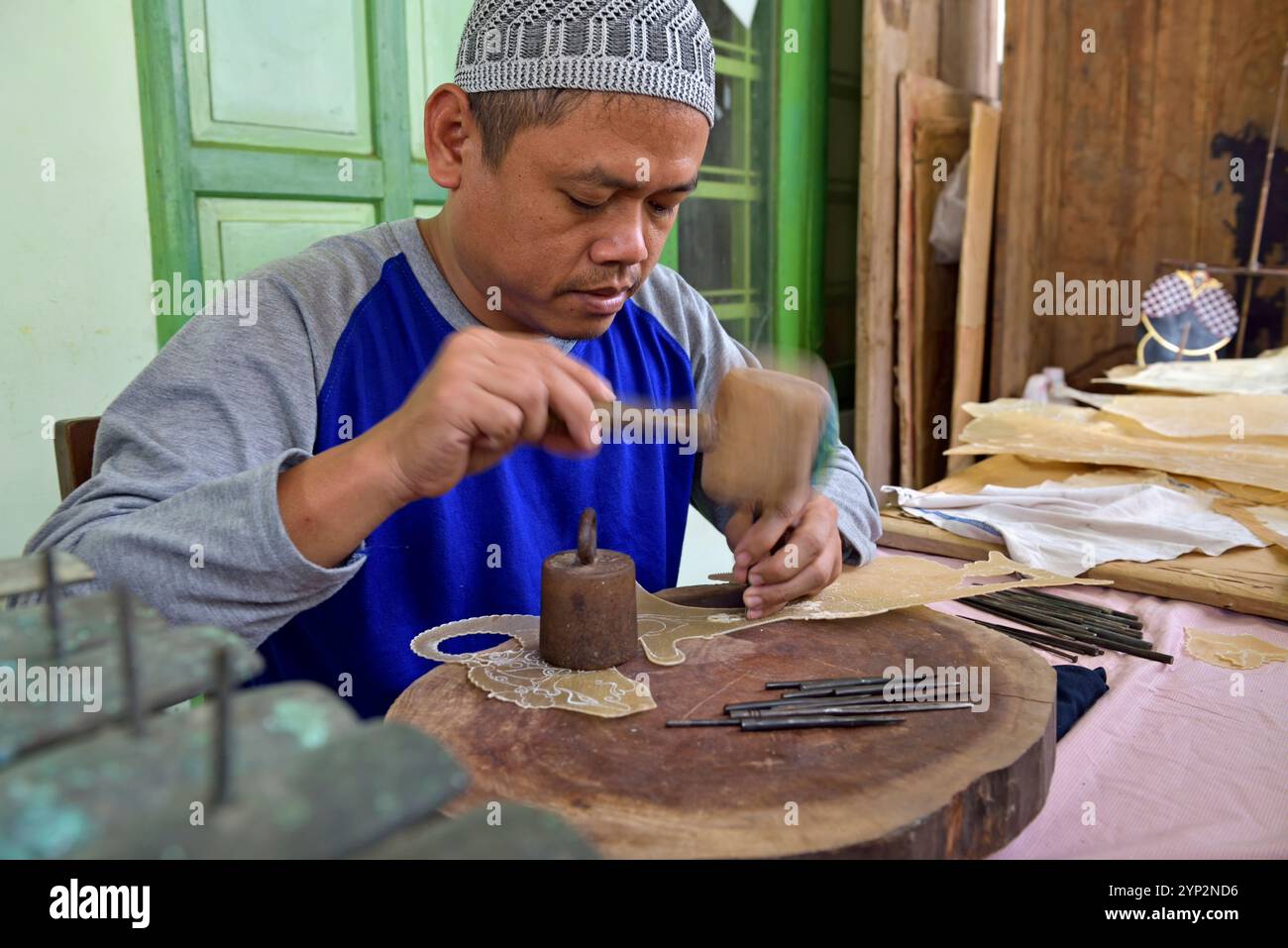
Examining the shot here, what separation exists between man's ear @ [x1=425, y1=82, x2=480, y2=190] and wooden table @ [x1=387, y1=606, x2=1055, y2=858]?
788 millimetres

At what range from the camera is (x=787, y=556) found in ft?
5.25

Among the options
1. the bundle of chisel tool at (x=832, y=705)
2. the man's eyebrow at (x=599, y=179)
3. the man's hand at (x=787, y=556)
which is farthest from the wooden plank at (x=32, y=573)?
the man's hand at (x=787, y=556)

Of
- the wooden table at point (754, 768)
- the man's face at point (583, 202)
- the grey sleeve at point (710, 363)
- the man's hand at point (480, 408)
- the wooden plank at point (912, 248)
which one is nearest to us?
the wooden table at point (754, 768)

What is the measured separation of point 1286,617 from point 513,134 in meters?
1.66

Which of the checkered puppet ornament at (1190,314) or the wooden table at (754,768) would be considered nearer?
the wooden table at (754,768)

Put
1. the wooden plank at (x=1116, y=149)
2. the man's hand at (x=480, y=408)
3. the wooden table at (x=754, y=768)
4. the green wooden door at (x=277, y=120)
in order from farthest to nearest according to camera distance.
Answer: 1. the wooden plank at (x=1116, y=149)
2. the green wooden door at (x=277, y=120)
3. the man's hand at (x=480, y=408)
4. the wooden table at (x=754, y=768)

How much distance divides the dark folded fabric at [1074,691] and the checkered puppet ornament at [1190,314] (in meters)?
2.43

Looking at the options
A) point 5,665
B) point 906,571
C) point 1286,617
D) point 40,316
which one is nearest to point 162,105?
point 40,316

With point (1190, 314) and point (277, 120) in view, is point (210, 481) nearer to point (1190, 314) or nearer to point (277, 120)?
point (277, 120)

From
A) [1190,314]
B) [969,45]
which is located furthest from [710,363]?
[969,45]

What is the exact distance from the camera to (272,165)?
8.59 feet

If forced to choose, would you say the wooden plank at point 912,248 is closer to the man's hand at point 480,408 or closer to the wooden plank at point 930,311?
the wooden plank at point 930,311

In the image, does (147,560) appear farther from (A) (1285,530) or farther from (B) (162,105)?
(A) (1285,530)

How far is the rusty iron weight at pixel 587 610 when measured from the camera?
1323mm
